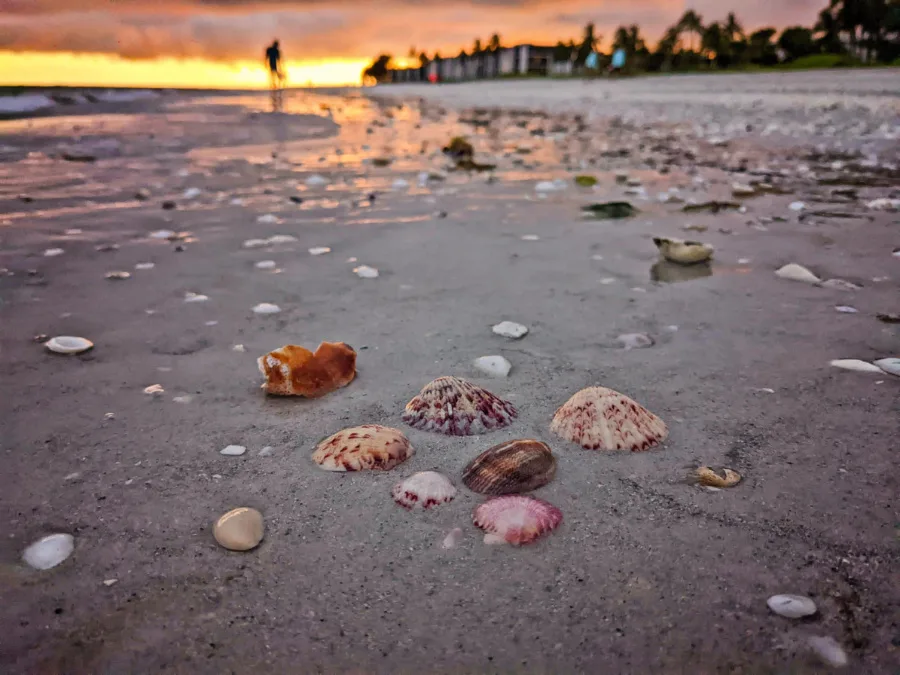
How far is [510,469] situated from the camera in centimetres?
175

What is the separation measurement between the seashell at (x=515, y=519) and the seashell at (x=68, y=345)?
2.15 m

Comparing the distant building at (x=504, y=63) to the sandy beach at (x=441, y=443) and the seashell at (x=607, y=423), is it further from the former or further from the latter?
the seashell at (x=607, y=423)

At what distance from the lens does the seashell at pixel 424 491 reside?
170cm

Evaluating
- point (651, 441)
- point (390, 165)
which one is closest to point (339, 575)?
point (651, 441)

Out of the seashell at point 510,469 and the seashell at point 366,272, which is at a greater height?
the seashell at point 366,272

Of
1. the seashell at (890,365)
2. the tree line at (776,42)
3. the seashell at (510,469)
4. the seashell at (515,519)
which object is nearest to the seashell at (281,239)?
the seashell at (510,469)

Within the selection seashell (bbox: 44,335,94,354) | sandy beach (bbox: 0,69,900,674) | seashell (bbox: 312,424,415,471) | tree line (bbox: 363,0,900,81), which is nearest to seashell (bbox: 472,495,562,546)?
sandy beach (bbox: 0,69,900,674)

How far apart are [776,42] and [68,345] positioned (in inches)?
3135

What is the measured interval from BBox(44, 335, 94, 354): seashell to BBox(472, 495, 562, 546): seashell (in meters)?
2.15

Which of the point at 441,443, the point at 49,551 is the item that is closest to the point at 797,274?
the point at 441,443

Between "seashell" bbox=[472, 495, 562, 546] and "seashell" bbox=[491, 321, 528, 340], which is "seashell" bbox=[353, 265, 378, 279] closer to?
"seashell" bbox=[491, 321, 528, 340]

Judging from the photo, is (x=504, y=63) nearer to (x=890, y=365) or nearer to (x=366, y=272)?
(x=366, y=272)

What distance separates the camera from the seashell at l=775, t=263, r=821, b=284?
357 centimetres

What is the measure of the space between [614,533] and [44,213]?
20.3 feet
